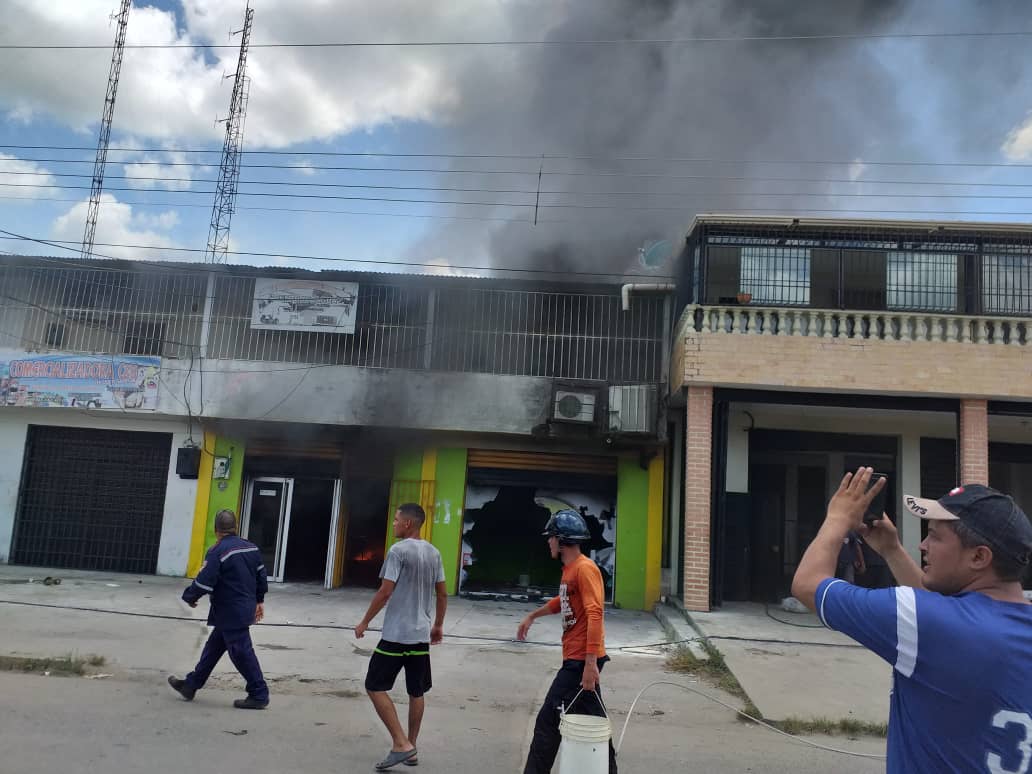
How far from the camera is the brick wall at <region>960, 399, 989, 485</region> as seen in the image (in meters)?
10.6

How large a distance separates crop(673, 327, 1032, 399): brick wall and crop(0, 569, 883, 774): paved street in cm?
432

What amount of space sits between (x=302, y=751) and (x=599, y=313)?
1015 cm

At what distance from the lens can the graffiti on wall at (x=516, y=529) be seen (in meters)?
13.3

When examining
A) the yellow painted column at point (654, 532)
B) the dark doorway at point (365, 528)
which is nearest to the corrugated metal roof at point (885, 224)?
the yellow painted column at point (654, 532)

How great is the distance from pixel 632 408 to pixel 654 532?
7.61ft

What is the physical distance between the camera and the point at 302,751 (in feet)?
15.1

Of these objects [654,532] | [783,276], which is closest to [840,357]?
[783,276]

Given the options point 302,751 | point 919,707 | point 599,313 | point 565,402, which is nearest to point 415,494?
point 565,402

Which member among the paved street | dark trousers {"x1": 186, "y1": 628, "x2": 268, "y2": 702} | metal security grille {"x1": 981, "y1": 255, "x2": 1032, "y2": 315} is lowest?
the paved street

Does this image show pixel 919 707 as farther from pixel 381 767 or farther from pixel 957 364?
pixel 957 364

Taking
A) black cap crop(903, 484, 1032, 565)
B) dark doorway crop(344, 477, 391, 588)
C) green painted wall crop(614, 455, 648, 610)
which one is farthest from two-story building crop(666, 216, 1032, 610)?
black cap crop(903, 484, 1032, 565)

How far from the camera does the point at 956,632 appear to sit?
1.62 m

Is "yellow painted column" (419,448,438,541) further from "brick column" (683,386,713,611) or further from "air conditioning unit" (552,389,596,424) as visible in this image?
"brick column" (683,386,713,611)

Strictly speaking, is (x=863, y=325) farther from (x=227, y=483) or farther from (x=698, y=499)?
(x=227, y=483)
